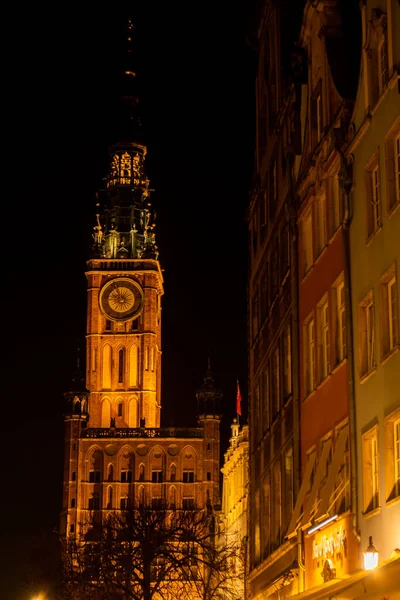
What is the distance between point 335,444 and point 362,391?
296cm

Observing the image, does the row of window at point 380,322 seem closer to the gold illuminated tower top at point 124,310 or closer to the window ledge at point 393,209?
the window ledge at point 393,209

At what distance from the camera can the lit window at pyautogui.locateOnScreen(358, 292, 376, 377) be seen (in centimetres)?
2561

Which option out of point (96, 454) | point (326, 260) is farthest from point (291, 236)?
point (96, 454)

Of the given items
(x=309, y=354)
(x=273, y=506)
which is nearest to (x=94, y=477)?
(x=273, y=506)

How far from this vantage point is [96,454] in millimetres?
132125

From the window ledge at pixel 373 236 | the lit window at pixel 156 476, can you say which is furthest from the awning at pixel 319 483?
the lit window at pixel 156 476

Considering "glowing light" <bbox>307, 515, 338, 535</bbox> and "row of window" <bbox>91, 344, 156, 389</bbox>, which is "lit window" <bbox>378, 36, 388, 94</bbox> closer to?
"glowing light" <bbox>307, 515, 338, 535</bbox>

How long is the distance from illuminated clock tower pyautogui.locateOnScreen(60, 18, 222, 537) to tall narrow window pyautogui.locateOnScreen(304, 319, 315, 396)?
88157 mm

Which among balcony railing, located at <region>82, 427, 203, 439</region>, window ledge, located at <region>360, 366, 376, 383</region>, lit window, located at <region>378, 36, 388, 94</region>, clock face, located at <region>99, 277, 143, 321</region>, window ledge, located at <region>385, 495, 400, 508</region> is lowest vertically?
window ledge, located at <region>385, 495, 400, 508</region>

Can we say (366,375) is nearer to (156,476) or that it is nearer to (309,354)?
(309,354)

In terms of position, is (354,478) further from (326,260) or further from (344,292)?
(326,260)

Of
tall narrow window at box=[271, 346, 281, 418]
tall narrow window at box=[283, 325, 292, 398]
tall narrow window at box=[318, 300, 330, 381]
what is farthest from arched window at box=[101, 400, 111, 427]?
tall narrow window at box=[318, 300, 330, 381]

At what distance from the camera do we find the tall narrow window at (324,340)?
30234 millimetres

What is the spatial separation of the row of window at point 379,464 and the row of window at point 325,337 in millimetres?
3019
